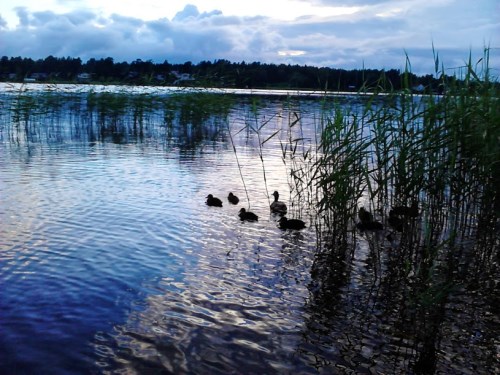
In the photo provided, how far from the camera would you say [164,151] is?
22766 mm

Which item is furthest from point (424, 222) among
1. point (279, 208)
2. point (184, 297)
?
point (184, 297)

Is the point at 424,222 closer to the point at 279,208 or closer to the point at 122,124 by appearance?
the point at 279,208

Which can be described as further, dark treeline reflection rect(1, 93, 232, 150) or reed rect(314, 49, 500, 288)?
dark treeline reflection rect(1, 93, 232, 150)

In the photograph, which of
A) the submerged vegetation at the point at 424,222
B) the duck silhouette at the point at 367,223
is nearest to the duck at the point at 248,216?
the submerged vegetation at the point at 424,222

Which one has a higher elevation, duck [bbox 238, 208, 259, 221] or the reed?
the reed

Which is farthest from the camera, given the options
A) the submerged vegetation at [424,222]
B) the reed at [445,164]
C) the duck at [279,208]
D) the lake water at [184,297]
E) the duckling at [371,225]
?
the duck at [279,208]

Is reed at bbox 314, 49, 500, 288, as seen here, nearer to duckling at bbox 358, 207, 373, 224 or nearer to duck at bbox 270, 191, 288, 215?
duckling at bbox 358, 207, 373, 224

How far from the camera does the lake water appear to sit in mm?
5191

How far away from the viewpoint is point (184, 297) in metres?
6.75

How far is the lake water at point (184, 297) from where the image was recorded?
519cm

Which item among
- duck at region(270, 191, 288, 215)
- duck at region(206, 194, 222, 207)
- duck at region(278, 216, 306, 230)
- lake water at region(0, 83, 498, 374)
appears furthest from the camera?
duck at region(206, 194, 222, 207)

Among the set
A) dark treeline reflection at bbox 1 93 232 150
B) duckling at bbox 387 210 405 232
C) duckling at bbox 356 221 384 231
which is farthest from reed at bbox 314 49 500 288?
dark treeline reflection at bbox 1 93 232 150

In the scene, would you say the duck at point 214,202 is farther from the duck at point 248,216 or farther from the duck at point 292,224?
the duck at point 292,224

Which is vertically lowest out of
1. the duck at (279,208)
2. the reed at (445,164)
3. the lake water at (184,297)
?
the lake water at (184,297)
